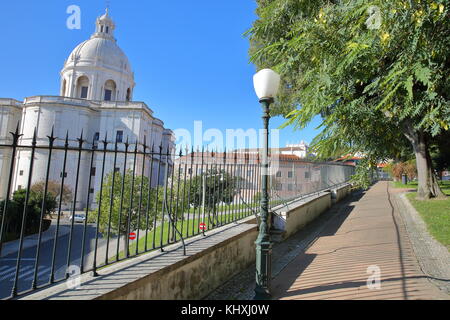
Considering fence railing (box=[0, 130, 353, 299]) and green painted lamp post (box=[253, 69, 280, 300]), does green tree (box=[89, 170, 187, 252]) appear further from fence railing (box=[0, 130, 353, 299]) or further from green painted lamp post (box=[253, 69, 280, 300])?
green painted lamp post (box=[253, 69, 280, 300])

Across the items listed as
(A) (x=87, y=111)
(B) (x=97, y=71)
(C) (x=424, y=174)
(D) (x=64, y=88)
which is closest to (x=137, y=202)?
(C) (x=424, y=174)

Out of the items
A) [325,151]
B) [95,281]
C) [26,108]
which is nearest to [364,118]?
[325,151]

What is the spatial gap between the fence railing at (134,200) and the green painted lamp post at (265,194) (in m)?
0.96

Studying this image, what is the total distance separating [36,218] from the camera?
925 inches

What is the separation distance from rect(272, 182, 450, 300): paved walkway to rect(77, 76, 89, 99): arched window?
58.1m

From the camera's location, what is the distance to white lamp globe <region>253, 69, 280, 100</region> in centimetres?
443

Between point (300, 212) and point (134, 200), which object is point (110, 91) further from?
point (300, 212)

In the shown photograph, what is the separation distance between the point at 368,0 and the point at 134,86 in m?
64.5

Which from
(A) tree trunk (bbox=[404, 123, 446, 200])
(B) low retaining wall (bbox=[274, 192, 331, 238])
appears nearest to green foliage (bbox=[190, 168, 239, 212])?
(B) low retaining wall (bbox=[274, 192, 331, 238])

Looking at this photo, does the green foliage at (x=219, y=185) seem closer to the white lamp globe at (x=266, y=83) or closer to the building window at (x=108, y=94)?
the white lamp globe at (x=266, y=83)

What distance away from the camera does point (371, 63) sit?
4.22 m

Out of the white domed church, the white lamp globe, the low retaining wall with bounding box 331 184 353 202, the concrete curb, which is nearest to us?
the white lamp globe

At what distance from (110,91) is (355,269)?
60.3m
